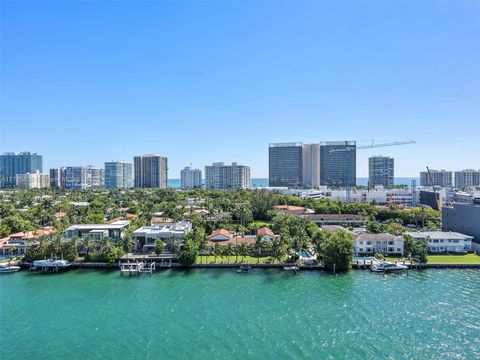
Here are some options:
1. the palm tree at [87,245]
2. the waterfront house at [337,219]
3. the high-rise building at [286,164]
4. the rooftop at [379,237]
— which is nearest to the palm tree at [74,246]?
the palm tree at [87,245]

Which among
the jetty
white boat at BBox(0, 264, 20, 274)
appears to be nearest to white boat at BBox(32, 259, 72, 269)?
white boat at BBox(0, 264, 20, 274)

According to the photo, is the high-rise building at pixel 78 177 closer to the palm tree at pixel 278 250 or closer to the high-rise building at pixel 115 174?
the high-rise building at pixel 115 174

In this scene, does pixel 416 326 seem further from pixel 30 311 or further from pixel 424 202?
pixel 424 202

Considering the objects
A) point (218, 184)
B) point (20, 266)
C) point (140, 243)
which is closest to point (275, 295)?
point (140, 243)

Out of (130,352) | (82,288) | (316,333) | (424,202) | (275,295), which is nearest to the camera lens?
(130,352)

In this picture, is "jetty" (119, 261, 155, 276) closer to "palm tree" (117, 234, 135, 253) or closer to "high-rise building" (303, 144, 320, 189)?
"palm tree" (117, 234, 135, 253)

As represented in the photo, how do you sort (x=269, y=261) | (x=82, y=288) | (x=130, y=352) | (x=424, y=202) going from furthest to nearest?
(x=424, y=202) < (x=269, y=261) < (x=82, y=288) < (x=130, y=352)

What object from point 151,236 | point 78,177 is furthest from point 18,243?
point 78,177

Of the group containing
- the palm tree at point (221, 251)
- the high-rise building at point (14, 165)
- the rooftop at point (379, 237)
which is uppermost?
the high-rise building at point (14, 165)
